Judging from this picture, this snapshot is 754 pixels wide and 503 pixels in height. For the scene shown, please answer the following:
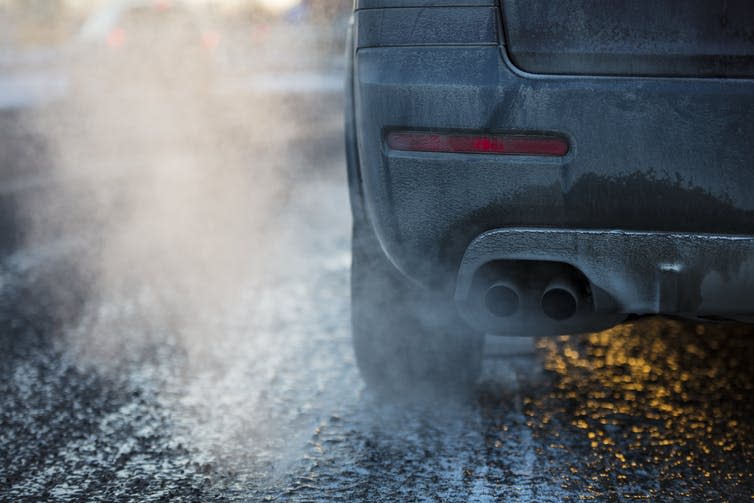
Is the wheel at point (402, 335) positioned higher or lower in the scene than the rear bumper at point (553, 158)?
lower

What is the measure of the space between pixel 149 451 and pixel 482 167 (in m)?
1.21

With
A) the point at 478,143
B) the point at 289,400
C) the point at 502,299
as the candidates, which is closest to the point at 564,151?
the point at 478,143

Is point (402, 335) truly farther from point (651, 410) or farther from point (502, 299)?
point (651, 410)

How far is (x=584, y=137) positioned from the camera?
2.23 m

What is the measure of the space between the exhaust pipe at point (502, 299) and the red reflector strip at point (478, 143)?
340 mm

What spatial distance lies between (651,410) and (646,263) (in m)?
0.89

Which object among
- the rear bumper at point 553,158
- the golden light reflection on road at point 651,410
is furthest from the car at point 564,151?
the golden light reflection on road at point 651,410

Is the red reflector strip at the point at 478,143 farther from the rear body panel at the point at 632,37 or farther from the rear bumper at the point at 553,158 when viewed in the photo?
the rear body panel at the point at 632,37

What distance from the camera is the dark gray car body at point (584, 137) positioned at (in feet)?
7.18

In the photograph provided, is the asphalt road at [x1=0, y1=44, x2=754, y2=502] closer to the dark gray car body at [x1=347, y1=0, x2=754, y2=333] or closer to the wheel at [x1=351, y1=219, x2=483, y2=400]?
the wheel at [x1=351, y1=219, x2=483, y2=400]

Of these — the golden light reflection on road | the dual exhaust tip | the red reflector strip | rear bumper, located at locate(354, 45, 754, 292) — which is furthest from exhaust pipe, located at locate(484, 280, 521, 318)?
the golden light reflection on road

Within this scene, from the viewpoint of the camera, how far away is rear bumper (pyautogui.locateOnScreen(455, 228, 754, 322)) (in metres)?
2.24

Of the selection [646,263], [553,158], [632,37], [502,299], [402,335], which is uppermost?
[632,37]

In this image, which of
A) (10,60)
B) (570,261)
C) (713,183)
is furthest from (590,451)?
(10,60)
